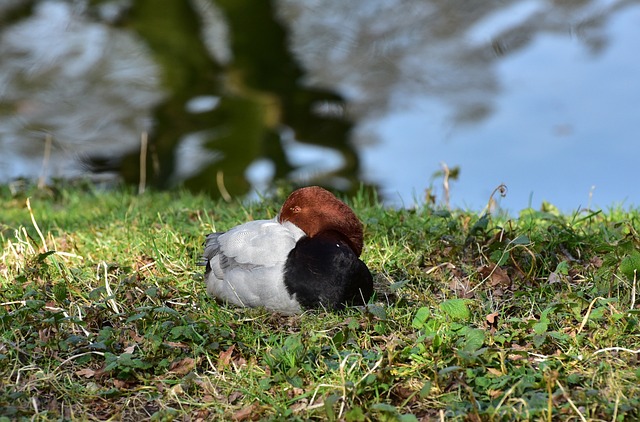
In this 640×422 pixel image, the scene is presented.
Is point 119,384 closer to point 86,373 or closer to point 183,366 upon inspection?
point 86,373

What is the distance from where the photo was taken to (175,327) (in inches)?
139

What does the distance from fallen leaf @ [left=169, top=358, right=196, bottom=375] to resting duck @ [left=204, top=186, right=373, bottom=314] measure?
0.51 metres

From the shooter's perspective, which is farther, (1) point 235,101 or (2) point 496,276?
(1) point 235,101

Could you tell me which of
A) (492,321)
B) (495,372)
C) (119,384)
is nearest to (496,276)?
(492,321)

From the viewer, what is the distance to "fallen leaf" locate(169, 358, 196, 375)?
334cm

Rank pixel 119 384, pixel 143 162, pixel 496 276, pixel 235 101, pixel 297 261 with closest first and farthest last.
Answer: pixel 119 384 < pixel 297 261 < pixel 496 276 < pixel 143 162 < pixel 235 101

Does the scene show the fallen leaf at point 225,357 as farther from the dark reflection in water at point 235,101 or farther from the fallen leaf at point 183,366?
the dark reflection in water at point 235,101

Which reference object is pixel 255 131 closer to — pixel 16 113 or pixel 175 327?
pixel 16 113

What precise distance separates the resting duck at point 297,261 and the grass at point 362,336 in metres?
0.10

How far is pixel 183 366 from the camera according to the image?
11.0ft

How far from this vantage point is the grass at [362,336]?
3021 millimetres

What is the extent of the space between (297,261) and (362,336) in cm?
46

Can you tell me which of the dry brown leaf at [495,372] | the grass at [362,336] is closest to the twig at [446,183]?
the grass at [362,336]

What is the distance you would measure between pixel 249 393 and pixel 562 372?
1241mm
